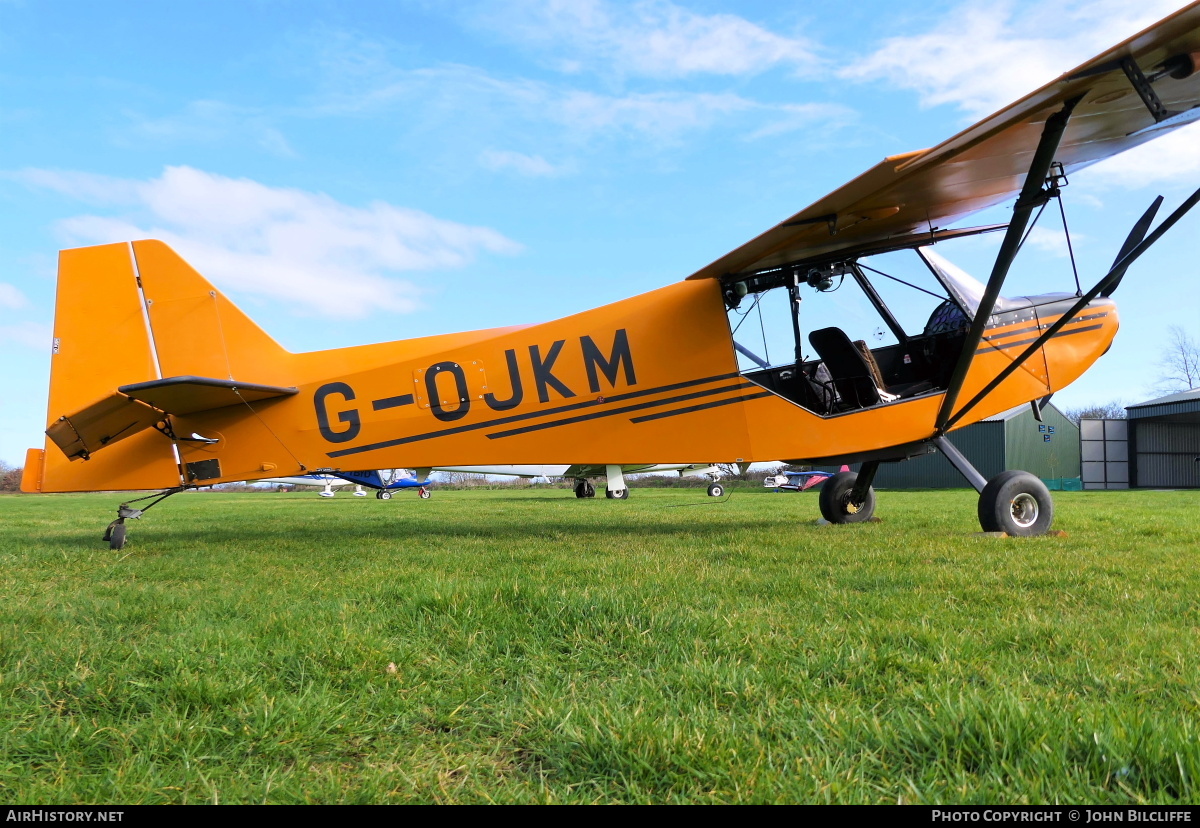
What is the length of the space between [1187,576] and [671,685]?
368 cm

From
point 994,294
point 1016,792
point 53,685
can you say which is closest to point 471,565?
point 53,685

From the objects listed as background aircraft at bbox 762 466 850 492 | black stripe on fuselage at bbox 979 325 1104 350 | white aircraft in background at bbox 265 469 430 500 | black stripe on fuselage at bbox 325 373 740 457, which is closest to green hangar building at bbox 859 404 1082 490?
background aircraft at bbox 762 466 850 492

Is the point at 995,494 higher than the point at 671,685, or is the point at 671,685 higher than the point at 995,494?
the point at 671,685

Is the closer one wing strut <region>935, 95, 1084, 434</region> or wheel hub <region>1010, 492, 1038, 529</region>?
wing strut <region>935, 95, 1084, 434</region>

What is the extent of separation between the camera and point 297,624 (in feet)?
10.4

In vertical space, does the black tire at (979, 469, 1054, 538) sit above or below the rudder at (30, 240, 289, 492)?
below

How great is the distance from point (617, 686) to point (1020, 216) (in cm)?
555

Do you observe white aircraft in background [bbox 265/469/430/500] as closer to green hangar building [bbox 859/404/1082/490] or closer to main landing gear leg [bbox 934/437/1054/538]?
main landing gear leg [bbox 934/437/1054/538]

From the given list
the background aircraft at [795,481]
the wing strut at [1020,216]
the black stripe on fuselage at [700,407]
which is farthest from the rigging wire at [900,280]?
the background aircraft at [795,481]

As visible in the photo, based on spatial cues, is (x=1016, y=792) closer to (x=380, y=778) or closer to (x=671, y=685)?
(x=671, y=685)

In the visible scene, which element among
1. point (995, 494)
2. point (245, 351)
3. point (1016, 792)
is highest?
point (245, 351)

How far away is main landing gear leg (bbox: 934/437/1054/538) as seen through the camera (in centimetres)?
678

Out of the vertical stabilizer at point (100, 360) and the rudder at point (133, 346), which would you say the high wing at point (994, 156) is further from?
the vertical stabilizer at point (100, 360)

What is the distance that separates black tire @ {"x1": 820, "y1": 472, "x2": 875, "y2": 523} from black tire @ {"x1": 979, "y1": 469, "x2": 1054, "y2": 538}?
1.95 meters
